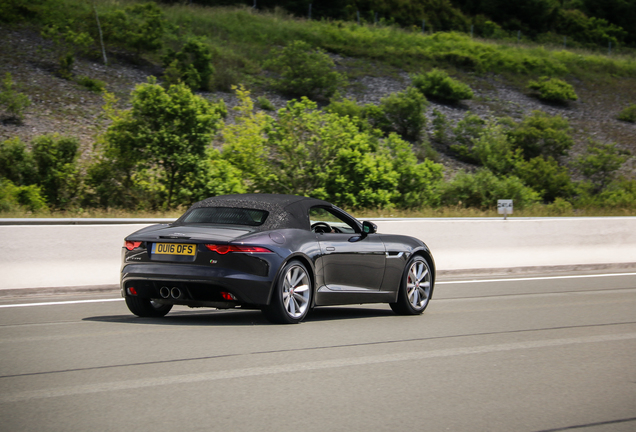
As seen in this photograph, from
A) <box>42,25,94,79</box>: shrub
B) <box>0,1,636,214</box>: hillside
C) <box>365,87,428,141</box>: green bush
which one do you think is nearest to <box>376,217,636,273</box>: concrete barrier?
<box>0,1,636,214</box>: hillside

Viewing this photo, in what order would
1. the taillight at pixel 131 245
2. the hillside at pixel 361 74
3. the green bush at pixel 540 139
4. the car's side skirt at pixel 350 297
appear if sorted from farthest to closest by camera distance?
1. the green bush at pixel 540 139
2. the hillside at pixel 361 74
3. the car's side skirt at pixel 350 297
4. the taillight at pixel 131 245

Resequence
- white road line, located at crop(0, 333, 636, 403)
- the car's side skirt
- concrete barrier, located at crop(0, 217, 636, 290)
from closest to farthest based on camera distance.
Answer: white road line, located at crop(0, 333, 636, 403)
the car's side skirt
concrete barrier, located at crop(0, 217, 636, 290)

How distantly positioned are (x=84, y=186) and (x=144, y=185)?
2355 millimetres

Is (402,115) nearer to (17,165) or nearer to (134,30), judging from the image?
(134,30)

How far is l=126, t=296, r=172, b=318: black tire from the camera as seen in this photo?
8594 millimetres

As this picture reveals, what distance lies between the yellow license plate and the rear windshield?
2.08 feet

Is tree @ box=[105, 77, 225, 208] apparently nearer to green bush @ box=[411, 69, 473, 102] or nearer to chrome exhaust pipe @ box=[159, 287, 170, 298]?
chrome exhaust pipe @ box=[159, 287, 170, 298]

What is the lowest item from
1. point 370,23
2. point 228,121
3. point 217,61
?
point 228,121

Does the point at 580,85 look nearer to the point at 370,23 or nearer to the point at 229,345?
the point at 370,23

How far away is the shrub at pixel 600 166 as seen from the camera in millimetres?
37438

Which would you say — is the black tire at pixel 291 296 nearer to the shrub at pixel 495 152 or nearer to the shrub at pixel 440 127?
the shrub at pixel 495 152

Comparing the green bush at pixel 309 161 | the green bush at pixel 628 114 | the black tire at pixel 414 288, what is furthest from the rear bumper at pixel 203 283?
the green bush at pixel 628 114

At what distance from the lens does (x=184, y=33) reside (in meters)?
43.5

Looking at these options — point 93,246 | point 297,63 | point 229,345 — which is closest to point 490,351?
point 229,345
